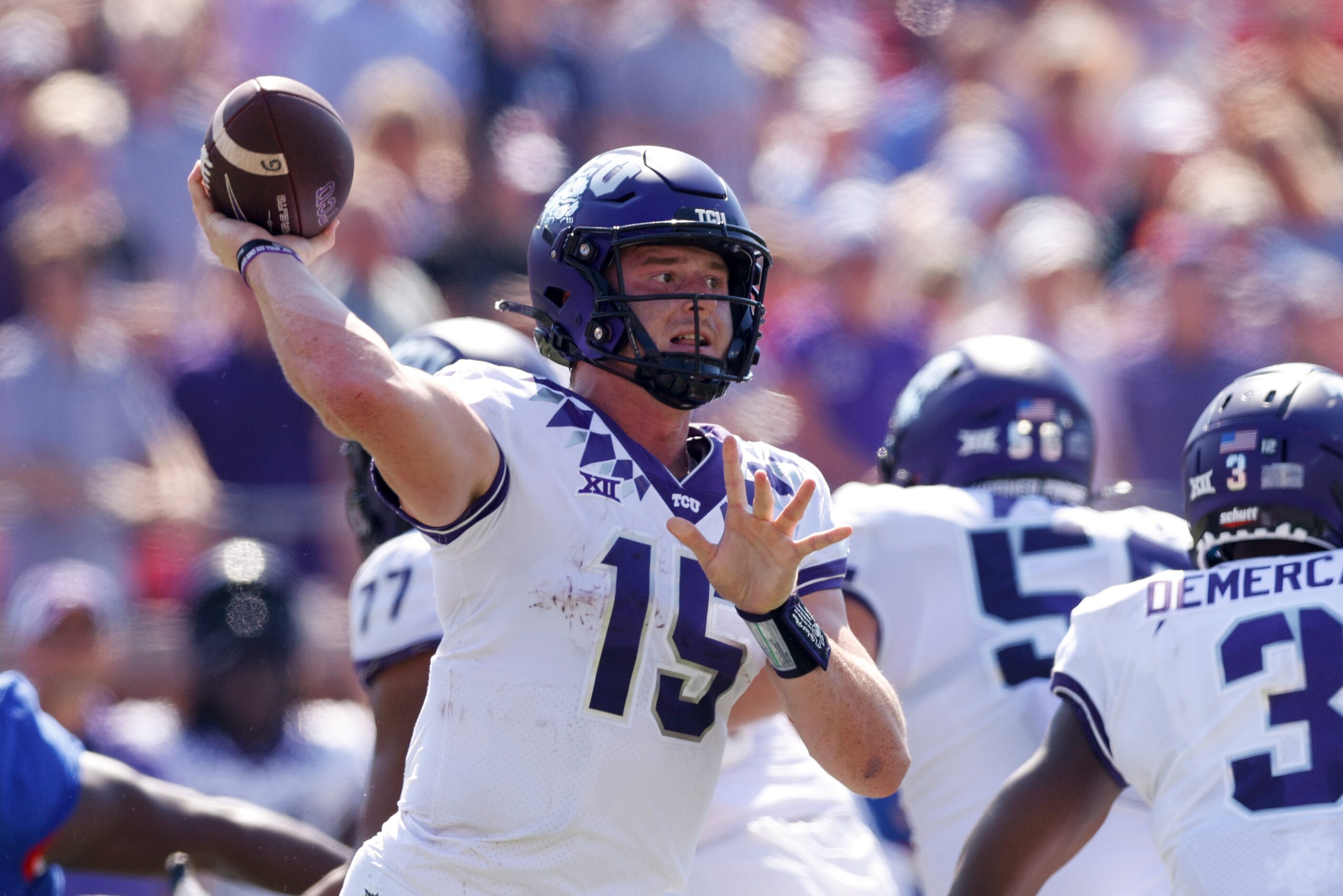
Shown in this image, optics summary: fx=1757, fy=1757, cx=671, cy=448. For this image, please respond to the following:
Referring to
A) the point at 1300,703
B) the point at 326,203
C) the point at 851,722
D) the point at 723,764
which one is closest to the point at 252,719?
the point at 723,764

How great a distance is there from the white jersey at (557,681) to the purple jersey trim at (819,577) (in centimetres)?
18

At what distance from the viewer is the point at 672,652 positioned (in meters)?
3.12

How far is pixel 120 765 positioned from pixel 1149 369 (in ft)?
17.4

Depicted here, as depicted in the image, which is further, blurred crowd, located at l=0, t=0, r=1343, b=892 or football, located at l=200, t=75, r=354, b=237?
blurred crowd, located at l=0, t=0, r=1343, b=892

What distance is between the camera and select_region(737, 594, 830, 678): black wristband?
9.61 feet

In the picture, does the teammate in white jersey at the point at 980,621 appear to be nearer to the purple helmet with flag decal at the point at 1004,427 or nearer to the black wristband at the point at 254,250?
the purple helmet with flag decal at the point at 1004,427

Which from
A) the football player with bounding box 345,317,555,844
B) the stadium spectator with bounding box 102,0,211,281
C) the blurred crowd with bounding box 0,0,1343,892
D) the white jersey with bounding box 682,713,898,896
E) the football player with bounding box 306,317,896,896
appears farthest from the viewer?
the stadium spectator with bounding box 102,0,211,281

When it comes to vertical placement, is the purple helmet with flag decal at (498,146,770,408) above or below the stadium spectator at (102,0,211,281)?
below

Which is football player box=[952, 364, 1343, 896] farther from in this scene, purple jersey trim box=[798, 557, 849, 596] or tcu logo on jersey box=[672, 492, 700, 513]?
tcu logo on jersey box=[672, 492, 700, 513]

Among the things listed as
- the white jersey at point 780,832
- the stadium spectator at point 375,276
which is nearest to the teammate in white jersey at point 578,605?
the white jersey at point 780,832

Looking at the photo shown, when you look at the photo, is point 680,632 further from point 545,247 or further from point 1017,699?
point 1017,699

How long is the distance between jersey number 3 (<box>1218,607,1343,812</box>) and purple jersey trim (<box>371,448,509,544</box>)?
151cm

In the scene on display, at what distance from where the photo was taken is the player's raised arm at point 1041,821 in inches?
144

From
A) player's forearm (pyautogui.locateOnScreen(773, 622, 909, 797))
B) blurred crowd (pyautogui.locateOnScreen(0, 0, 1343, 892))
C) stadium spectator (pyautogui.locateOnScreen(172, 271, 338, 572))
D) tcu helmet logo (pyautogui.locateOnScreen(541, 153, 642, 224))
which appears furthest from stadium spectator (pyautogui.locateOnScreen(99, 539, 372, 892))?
player's forearm (pyautogui.locateOnScreen(773, 622, 909, 797))
